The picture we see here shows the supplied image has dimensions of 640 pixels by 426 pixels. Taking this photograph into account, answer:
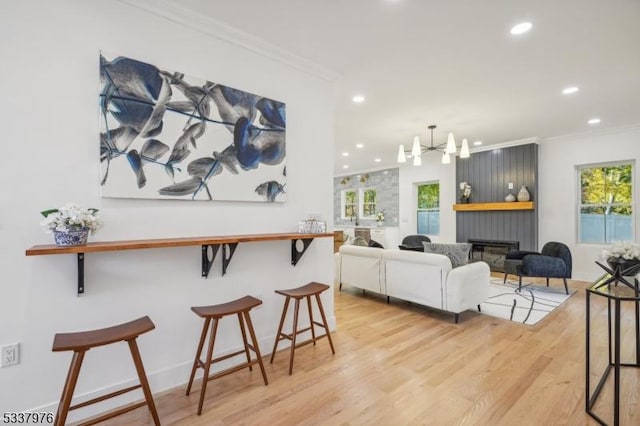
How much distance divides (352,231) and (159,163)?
766 cm

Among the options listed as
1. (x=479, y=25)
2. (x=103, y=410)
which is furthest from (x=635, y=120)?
(x=103, y=410)

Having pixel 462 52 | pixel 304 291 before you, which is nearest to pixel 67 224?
pixel 304 291

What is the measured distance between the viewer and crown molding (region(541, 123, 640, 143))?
198 inches

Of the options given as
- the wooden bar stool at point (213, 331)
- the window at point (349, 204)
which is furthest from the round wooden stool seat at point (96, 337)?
the window at point (349, 204)

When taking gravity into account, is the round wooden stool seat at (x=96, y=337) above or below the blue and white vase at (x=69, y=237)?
below

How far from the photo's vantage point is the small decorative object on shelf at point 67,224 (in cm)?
163

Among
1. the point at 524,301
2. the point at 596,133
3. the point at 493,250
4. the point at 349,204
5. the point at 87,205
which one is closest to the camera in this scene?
the point at 87,205

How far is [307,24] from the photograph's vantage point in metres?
2.38

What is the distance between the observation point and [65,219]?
1.64 m

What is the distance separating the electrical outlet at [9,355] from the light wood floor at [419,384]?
0.66 metres

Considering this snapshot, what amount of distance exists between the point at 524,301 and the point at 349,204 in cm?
632

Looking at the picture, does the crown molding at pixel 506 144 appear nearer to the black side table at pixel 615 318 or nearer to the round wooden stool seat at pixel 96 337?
the black side table at pixel 615 318

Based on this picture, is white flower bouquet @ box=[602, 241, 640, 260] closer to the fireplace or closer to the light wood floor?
the light wood floor

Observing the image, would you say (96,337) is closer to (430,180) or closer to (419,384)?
(419,384)
